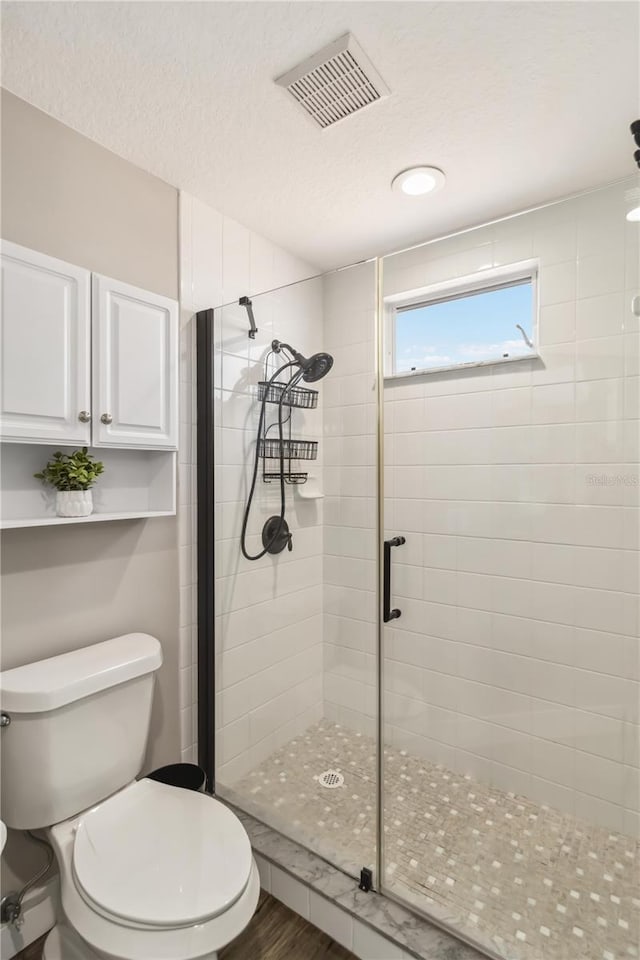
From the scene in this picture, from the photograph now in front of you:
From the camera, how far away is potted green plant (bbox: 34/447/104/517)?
134cm

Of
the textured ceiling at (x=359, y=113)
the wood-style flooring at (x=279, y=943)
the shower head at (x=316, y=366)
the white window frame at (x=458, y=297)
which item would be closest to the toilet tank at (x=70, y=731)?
the wood-style flooring at (x=279, y=943)

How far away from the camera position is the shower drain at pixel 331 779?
1.74 m

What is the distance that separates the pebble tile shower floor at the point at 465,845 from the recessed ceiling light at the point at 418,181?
2015mm

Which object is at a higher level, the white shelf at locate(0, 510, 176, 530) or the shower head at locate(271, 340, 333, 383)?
the shower head at locate(271, 340, 333, 383)

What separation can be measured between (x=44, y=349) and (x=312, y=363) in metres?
0.81

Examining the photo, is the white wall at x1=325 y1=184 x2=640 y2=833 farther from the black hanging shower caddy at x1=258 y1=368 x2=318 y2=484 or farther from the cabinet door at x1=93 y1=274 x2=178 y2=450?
the cabinet door at x1=93 y1=274 x2=178 y2=450

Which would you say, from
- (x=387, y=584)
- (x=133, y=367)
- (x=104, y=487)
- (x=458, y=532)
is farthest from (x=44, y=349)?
(x=458, y=532)

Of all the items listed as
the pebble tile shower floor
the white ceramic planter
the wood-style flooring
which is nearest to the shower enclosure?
the pebble tile shower floor

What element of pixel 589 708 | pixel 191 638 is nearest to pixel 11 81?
pixel 191 638

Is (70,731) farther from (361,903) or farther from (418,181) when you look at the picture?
(418,181)

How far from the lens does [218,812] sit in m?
1.30

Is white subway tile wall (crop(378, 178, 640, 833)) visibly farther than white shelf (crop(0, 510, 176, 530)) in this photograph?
Yes

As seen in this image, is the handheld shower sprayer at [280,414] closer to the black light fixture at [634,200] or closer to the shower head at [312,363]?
the shower head at [312,363]

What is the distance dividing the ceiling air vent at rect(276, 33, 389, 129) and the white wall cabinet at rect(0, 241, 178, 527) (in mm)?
709
